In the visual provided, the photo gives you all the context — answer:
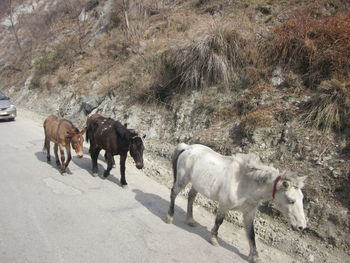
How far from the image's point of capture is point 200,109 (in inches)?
372

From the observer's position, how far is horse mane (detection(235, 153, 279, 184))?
14.0 feet

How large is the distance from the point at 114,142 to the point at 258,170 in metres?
3.79

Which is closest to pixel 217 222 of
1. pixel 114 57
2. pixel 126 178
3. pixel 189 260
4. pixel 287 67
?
pixel 189 260

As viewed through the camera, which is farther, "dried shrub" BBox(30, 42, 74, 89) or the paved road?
"dried shrub" BBox(30, 42, 74, 89)

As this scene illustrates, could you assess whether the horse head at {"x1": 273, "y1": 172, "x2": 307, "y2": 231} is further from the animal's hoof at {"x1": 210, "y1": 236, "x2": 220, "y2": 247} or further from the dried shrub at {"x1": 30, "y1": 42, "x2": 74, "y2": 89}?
the dried shrub at {"x1": 30, "y1": 42, "x2": 74, "y2": 89}

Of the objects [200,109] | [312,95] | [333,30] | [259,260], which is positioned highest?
[333,30]

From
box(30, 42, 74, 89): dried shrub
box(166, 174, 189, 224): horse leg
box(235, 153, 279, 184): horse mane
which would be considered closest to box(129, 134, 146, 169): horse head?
box(166, 174, 189, 224): horse leg

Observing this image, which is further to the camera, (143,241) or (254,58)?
(254,58)

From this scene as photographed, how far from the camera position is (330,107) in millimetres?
6637

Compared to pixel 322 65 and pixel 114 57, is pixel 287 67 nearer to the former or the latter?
pixel 322 65

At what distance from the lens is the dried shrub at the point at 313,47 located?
757 cm

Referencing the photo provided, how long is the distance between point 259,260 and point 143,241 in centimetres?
184

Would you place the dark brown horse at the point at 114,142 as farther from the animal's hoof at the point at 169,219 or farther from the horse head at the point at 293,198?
the horse head at the point at 293,198

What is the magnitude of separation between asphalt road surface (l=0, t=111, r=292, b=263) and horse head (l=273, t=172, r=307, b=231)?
43.2 inches
